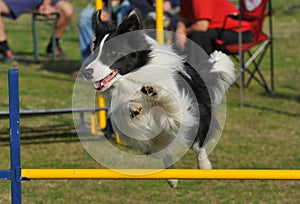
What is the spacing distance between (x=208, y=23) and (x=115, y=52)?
428 centimetres

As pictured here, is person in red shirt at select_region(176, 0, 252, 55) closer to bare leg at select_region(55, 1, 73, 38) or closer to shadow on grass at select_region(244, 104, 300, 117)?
shadow on grass at select_region(244, 104, 300, 117)

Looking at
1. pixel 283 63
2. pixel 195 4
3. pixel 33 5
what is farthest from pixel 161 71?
pixel 283 63

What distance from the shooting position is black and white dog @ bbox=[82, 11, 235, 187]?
14.5 ft

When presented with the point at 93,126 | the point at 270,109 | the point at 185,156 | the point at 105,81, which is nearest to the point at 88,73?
the point at 105,81

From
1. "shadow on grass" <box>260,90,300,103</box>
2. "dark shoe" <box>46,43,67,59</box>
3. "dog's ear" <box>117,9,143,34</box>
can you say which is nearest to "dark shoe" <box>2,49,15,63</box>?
"dark shoe" <box>46,43,67,59</box>

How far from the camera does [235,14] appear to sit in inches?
359

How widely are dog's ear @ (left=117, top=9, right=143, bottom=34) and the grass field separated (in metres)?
1.61

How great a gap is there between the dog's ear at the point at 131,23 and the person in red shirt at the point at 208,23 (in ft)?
11.7

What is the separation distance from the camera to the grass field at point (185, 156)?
5.62 m

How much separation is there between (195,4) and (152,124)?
383 cm

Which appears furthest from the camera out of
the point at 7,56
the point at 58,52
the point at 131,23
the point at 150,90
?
the point at 58,52

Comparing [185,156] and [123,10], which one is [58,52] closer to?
[123,10]

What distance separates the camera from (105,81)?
4480mm

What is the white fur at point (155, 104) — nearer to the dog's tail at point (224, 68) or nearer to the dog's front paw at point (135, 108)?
the dog's front paw at point (135, 108)
